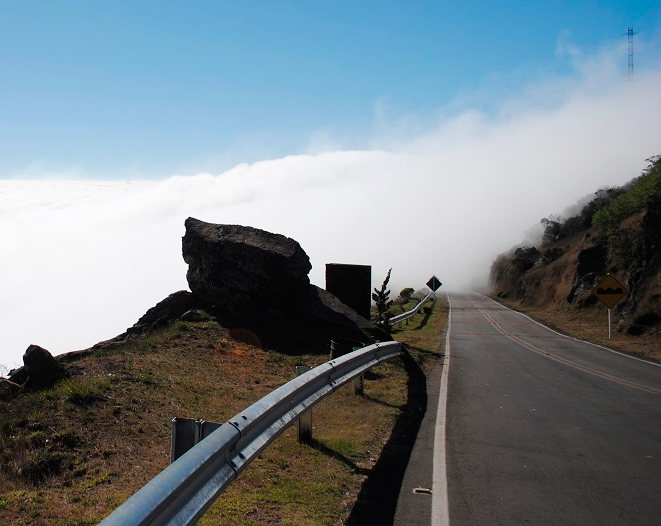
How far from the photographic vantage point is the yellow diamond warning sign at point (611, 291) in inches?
1093

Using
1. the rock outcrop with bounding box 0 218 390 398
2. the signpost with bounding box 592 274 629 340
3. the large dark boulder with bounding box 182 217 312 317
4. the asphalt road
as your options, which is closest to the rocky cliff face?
the signpost with bounding box 592 274 629 340

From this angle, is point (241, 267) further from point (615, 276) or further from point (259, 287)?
point (615, 276)

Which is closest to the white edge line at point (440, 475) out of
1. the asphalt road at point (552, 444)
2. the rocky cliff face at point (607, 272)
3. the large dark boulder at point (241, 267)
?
the asphalt road at point (552, 444)

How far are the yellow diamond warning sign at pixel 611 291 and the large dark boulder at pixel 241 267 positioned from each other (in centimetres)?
1646

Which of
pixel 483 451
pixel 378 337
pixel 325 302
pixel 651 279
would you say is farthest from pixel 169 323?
pixel 651 279

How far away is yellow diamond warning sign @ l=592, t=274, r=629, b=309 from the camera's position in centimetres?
2775

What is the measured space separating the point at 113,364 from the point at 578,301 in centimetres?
3766

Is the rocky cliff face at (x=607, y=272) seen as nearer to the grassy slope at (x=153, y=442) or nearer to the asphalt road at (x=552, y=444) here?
the asphalt road at (x=552, y=444)

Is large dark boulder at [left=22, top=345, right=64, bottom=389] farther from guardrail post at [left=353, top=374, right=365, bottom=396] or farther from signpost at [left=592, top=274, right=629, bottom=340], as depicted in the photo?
signpost at [left=592, top=274, right=629, bottom=340]

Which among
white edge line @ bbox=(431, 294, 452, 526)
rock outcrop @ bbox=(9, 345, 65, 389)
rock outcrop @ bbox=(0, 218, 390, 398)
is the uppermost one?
rock outcrop @ bbox=(0, 218, 390, 398)

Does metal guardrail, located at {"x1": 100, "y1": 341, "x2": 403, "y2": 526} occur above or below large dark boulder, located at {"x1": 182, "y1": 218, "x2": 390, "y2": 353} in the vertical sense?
below

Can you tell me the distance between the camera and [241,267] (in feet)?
51.4

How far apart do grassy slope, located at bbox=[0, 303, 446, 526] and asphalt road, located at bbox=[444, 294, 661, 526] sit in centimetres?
108

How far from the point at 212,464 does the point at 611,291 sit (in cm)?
2629
